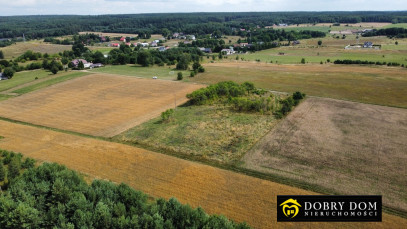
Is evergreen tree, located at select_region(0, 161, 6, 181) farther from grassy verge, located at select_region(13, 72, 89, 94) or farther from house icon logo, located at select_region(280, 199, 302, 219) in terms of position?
grassy verge, located at select_region(13, 72, 89, 94)

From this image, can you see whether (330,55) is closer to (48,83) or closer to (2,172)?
(48,83)

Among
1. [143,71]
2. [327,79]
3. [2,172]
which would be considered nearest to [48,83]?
[143,71]

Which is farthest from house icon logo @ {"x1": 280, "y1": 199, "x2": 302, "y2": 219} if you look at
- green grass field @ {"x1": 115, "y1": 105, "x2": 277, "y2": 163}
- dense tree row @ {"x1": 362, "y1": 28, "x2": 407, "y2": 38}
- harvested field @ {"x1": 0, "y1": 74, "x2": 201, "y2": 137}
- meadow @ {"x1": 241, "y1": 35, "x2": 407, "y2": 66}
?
dense tree row @ {"x1": 362, "y1": 28, "x2": 407, "y2": 38}

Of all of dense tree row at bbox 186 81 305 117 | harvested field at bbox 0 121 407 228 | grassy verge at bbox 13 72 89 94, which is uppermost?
grassy verge at bbox 13 72 89 94

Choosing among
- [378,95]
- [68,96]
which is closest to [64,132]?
[68,96]

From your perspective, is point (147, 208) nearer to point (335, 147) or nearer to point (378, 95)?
point (335, 147)

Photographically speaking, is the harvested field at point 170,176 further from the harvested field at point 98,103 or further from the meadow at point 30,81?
the meadow at point 30,81
